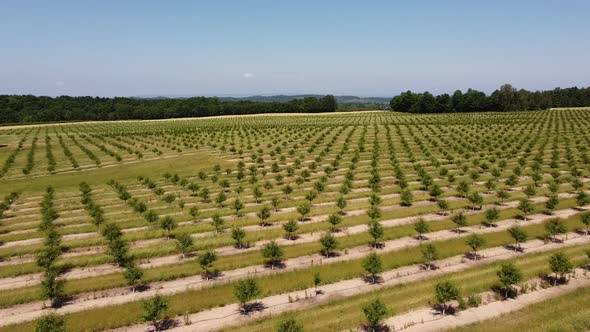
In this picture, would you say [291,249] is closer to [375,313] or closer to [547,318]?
[375,313]

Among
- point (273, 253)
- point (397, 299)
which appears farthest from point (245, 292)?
point (397, 299)

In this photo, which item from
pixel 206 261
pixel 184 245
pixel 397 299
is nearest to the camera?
pixel 397 299

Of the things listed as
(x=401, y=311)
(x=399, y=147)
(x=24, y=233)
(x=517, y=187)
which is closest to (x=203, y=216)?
(x=24, y=233)

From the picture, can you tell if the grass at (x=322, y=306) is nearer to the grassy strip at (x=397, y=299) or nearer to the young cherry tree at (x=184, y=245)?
the grassy strip at (x=397, y=299)

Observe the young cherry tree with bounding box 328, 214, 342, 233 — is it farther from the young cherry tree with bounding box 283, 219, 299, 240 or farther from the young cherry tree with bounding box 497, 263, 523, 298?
the young cherry tree with bounding box 497, 263, 523, 298

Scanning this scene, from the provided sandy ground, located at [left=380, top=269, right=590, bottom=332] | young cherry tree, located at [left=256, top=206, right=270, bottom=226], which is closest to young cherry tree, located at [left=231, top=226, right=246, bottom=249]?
young cherry tree, located at [left=256, top=206, right=270, bottom=226]

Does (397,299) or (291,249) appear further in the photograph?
(291,249)

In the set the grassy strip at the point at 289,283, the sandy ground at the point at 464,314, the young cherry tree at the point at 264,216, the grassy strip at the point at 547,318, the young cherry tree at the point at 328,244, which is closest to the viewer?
the grassy strip at the point at 547,318

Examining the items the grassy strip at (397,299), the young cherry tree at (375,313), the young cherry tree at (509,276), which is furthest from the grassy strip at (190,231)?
the young cherry tree at (375,313)
